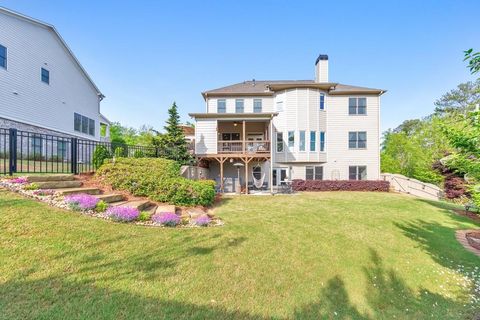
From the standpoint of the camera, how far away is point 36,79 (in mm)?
13328

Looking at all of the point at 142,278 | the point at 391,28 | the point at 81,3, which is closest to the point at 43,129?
the point at 81,3

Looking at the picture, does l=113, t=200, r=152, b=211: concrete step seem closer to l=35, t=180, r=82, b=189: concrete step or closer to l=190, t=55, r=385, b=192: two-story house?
l=35, t=180, r=82, b=189: concrete step

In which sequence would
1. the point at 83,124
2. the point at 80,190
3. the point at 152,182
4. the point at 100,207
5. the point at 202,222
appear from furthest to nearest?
the point at 83,124
the point at 152,182
the point at 80,190
the point at 202,222
the point at 100,207

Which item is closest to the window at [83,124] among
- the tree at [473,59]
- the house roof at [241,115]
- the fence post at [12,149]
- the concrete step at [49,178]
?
the house roof at [241,115]

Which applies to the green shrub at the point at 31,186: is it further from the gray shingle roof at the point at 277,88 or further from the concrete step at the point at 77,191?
the gray shingle roof at the point at 277,88

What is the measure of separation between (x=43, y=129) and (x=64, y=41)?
7179 millimetres

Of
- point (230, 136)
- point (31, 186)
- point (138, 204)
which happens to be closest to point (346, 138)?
point (230, 136)

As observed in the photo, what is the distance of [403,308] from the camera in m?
3.89

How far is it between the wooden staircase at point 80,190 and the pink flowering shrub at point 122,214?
0.58 metres

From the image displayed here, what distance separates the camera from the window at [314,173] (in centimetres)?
1797

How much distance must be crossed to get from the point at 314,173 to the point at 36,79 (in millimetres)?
21086

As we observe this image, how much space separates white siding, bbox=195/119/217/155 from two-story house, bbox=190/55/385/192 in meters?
1.25

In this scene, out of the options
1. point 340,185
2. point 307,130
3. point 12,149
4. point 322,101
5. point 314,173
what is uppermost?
point 322,101

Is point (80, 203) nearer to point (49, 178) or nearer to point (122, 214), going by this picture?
point (122, 214)
